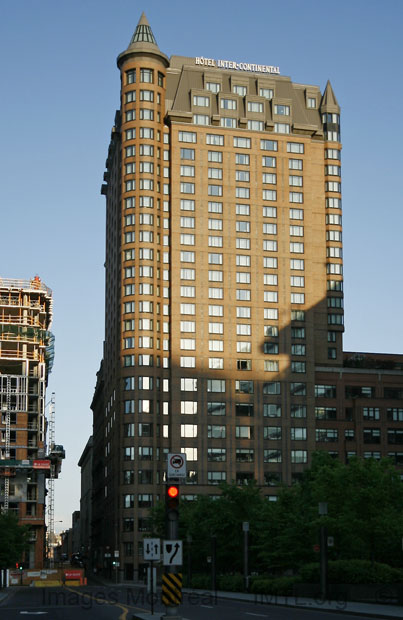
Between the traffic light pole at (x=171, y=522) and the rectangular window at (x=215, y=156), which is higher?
the rectangular window at (x=215, y=156)

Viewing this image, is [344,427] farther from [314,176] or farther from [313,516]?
[313,516]

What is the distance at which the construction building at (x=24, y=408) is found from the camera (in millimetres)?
152625

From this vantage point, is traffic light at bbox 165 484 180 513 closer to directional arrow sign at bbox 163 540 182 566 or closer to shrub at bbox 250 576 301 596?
directional arrow sign at bbox 163 540 182 566

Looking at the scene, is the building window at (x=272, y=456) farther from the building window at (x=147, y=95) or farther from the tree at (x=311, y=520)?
the building window at (x=147, y=95)

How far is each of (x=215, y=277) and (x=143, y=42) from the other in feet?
138

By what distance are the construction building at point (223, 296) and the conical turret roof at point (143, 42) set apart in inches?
19.8

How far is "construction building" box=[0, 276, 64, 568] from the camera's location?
153 m

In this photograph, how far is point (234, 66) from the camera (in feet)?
534

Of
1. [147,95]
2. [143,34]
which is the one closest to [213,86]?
[147,95]

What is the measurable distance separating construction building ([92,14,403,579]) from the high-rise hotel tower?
0.23 metres

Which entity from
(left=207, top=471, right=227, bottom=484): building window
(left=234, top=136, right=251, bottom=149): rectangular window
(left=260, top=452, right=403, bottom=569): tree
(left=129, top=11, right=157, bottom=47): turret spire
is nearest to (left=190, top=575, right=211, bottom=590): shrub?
(left=260, top=452, right=403, bottom=569): tree

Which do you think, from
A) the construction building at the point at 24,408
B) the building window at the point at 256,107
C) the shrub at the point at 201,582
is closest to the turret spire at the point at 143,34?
the building window at the point at 256,107

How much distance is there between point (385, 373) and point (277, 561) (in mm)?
86347

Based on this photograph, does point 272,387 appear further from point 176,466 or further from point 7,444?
point 176,466
